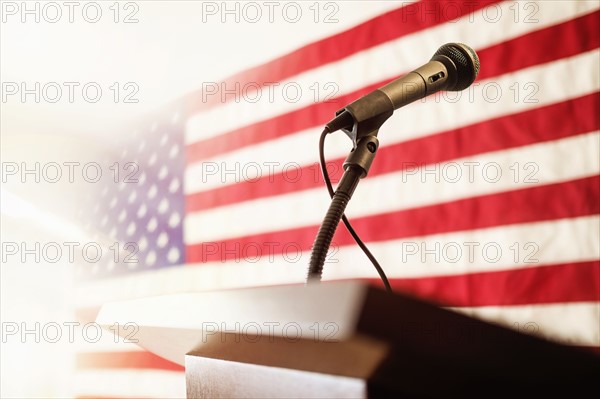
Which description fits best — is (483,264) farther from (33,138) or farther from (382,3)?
(33,138)

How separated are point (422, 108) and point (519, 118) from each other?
25 cm

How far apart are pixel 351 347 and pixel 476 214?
1.10 meters

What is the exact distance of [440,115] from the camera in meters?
1.37

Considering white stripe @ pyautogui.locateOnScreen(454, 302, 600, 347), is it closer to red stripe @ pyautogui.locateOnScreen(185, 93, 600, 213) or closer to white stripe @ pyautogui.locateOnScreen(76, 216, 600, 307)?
white stripe @ pyautogui.locateOnScreen(76, 216, 600, 307)

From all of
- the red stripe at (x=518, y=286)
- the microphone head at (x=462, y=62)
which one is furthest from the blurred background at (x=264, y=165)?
the microphone head at (x=462, y=62)

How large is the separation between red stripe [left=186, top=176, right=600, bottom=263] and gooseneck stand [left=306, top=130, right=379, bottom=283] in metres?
0.74

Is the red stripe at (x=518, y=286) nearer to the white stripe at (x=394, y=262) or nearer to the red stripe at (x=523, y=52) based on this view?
the white stripe at (x=394, y=262)

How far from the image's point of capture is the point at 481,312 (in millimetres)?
1241

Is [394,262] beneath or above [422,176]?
beneath

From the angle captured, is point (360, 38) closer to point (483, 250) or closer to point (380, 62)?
point (380, 62)

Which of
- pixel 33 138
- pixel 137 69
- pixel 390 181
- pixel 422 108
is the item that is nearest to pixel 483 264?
pixel 390 181

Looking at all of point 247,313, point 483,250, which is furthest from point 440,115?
point 247,313

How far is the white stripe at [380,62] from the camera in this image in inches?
49.7

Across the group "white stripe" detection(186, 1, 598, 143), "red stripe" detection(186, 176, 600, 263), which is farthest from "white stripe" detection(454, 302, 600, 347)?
"white stripe" detection(186, 1, 598, 143)
